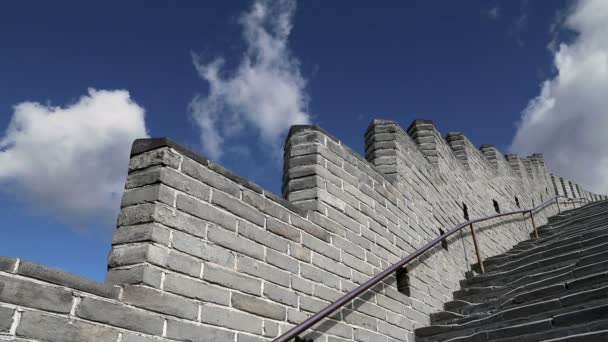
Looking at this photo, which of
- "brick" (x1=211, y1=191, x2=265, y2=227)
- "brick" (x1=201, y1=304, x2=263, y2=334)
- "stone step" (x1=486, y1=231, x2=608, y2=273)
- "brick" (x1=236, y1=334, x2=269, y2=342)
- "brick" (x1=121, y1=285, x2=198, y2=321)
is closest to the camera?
"brick" (x1=121, y1=285, x2=198, y2=321)

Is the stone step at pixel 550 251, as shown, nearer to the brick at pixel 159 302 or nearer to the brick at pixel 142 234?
the brick at pixel 159 302

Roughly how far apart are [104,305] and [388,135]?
367 centimetres

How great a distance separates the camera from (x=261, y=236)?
2912 millimetres

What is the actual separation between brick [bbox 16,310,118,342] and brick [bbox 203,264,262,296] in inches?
23.9

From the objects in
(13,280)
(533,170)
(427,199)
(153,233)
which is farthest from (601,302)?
(533,170)

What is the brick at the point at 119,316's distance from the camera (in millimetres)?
1921

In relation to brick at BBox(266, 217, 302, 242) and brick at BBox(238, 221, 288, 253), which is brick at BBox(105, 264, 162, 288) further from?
brick at BBox(266, 217, 302, 242)

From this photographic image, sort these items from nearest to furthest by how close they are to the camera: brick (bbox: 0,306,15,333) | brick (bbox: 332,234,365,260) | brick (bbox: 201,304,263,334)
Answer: brick (bbox: 0,306,15,333) → brick (bbox: 201,304,263,334) → brick (bbox: 332,234,365,260)

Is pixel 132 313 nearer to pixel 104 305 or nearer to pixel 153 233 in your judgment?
pixel 104 305

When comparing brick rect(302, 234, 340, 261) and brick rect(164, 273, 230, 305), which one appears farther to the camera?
brick rect(302, 234, 340, 261)

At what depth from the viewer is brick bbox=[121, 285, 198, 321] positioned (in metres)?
2.10

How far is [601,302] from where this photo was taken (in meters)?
3.14

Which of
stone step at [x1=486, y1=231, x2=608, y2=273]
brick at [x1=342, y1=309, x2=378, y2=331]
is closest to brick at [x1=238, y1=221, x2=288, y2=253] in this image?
brick at [x1=342, y1=309, x2=378, y2=331]

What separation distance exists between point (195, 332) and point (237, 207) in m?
0.81
